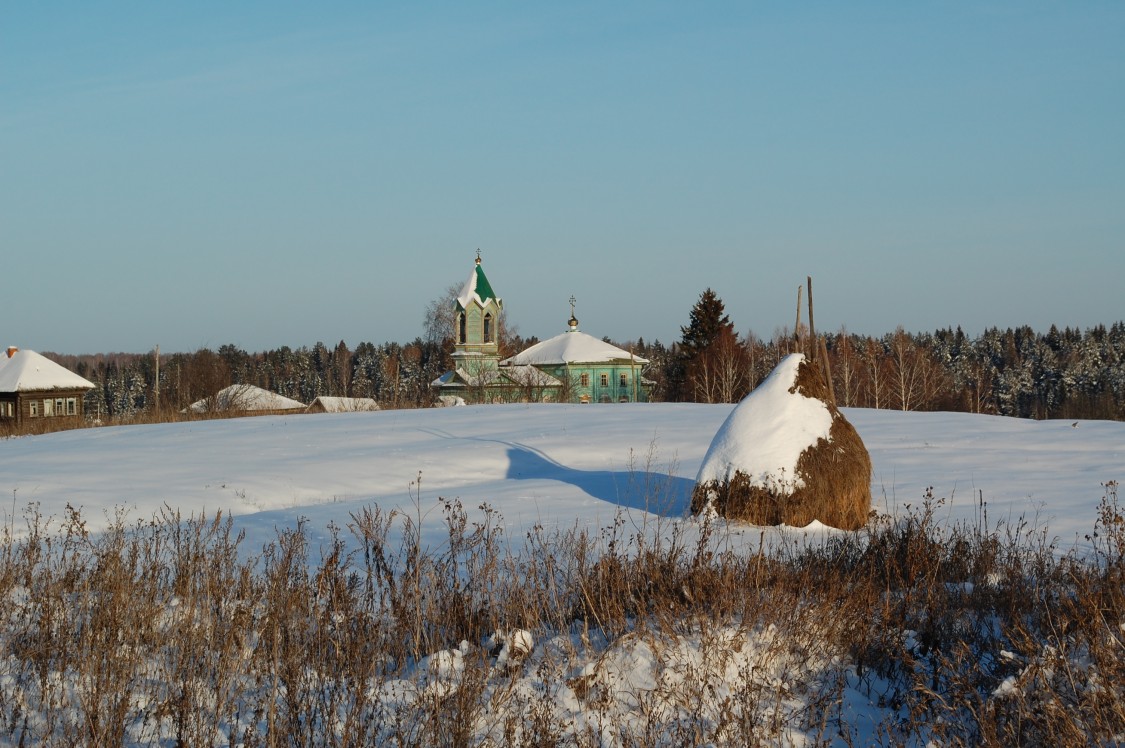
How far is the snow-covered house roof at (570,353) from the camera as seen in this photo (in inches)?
2215

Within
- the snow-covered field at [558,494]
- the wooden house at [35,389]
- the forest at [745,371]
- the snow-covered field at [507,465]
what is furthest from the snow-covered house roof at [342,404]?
the snow-covered field at [507,465]

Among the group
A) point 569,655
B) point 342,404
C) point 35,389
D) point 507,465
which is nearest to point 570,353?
point 342,404

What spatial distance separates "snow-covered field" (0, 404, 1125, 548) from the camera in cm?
1180

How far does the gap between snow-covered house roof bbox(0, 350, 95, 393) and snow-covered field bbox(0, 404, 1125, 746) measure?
22.5 metres

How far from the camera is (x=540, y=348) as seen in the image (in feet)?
194

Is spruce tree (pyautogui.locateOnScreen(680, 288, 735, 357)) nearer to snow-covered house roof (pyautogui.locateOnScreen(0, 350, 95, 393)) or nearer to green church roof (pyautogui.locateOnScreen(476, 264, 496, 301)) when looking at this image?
green church roof (pyautogui.locateOnScreen(476, 264, 496, 301))

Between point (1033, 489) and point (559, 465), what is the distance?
7.08m

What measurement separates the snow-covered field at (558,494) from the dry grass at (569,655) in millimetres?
35

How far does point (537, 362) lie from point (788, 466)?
46.9 meters

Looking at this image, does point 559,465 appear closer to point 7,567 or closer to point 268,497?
point 268,497

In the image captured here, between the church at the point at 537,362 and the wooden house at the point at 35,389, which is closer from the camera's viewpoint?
the wooden house at the point at 35,389

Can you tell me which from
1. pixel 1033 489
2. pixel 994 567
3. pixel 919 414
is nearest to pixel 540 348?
pixel 919 414

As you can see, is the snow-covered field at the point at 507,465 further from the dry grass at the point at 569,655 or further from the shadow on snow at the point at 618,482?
the dry grass at the point at 569,655

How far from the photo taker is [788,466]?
33.2 ft
